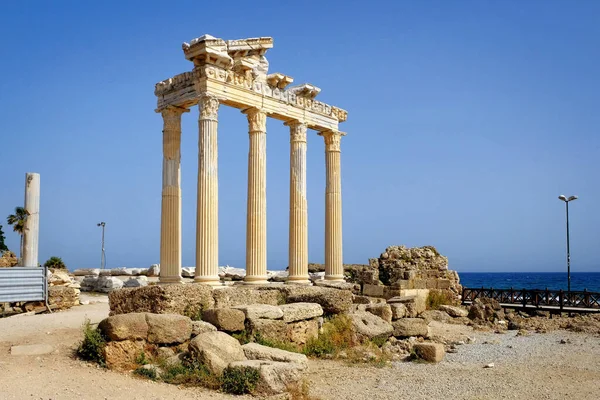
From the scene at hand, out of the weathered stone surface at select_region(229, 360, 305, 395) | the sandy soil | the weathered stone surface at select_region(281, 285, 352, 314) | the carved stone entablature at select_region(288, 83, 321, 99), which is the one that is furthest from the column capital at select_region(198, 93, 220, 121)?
the weathered stone surface at select_region(229, 360, 305, 395)

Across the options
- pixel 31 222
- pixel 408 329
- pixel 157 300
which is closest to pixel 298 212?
pixel 408 329

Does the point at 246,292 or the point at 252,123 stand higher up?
the point at 252,123

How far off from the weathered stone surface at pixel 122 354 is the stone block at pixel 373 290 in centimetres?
1507

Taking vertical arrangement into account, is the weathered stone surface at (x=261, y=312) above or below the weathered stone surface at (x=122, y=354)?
above

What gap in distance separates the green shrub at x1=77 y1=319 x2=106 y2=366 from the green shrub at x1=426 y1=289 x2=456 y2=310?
1588 centimetres

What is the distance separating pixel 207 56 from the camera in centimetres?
1909

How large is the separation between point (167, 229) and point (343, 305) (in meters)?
7.49

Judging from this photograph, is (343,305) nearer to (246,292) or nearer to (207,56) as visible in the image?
(246,292)

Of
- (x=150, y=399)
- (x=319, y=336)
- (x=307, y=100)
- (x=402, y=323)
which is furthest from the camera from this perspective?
(x=307, y=100)

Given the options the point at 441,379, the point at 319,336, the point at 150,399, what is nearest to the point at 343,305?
the point at 319,336

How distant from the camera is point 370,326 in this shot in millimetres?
15664

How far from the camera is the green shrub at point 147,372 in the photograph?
10.1 m

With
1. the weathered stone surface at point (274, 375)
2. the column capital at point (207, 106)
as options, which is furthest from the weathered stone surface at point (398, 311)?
the weathered stone surface at point (274, 375)

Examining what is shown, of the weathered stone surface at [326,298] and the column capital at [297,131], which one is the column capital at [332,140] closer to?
the column capital at [297,131]
